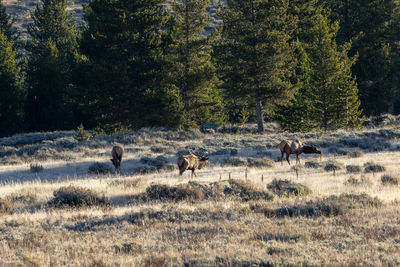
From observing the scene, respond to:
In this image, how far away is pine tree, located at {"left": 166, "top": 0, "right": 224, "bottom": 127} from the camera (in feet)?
113

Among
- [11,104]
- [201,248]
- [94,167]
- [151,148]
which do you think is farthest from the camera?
[11,104]

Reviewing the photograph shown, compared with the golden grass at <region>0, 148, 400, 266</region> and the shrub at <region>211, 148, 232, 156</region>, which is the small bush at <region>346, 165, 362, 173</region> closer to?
the golden grass at <region>0, 148, 400, 266</region>

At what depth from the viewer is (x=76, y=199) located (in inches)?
421

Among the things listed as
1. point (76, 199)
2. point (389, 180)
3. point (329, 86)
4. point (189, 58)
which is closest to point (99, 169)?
point (76, 199)

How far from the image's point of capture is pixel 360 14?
46.5m

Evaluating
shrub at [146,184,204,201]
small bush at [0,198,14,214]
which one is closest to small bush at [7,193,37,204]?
small bush at [0,198,14,214]

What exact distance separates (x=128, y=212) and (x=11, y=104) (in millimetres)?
35514

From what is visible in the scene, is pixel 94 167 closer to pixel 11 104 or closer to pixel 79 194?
pixel 79 194

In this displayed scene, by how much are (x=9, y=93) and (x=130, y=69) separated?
43.8 ft

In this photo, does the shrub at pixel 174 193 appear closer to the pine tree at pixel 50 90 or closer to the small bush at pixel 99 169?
the small bush at pixel 99 169

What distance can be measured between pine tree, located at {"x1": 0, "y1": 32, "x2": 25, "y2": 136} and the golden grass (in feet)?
108

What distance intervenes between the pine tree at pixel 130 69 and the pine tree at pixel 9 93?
10.5 meters

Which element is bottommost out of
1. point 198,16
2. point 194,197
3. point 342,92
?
point 194,197

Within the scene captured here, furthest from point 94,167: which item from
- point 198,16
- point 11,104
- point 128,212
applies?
point 11,104
